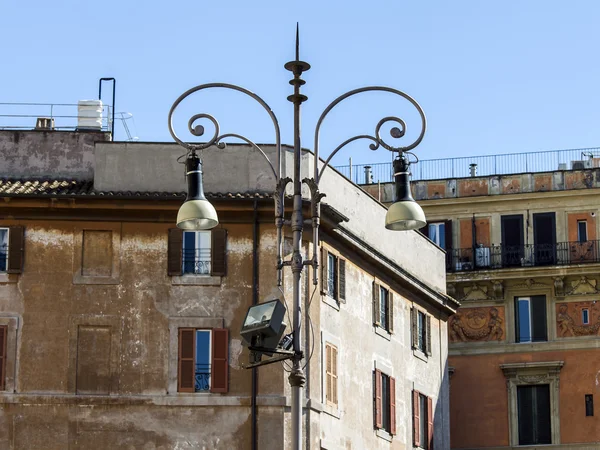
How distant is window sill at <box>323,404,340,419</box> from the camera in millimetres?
39000

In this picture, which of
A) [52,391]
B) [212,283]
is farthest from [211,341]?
[52,391]

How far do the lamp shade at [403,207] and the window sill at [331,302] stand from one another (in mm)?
18387

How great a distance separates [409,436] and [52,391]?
10.6 m

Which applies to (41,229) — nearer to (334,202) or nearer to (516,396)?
(334,202)

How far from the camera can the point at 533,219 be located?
56.0 m

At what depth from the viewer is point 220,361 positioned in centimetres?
3822

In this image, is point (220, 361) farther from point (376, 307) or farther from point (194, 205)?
point (194, 205)

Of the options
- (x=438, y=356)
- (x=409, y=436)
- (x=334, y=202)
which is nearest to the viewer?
(x=334, y=202)

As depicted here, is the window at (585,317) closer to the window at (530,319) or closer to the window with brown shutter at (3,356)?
the window at (530,319)

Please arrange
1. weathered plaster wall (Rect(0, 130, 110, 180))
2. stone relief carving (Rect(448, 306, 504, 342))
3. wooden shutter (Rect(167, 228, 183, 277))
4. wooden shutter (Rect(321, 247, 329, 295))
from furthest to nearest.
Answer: stone relief carving (Rect(448, 306, 504, 342))
weathered plaster wall (Rect(0, 130, 110, 180))
wooden shutter (Rect(321, 247, 329, 295))
wooden shutter (Rect(167, 228, 183, 277))

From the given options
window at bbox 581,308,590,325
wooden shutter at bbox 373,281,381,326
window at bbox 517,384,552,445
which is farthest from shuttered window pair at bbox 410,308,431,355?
window at bbox 581,308,590,325

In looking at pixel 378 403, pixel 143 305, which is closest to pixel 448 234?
pixel 378 403

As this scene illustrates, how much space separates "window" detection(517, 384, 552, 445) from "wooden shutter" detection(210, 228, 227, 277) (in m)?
19.1

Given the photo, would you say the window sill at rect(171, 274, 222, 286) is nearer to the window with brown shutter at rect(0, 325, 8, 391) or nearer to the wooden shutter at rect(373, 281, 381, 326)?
the window with brown shutter at rect(0, 325, 8, 391)
